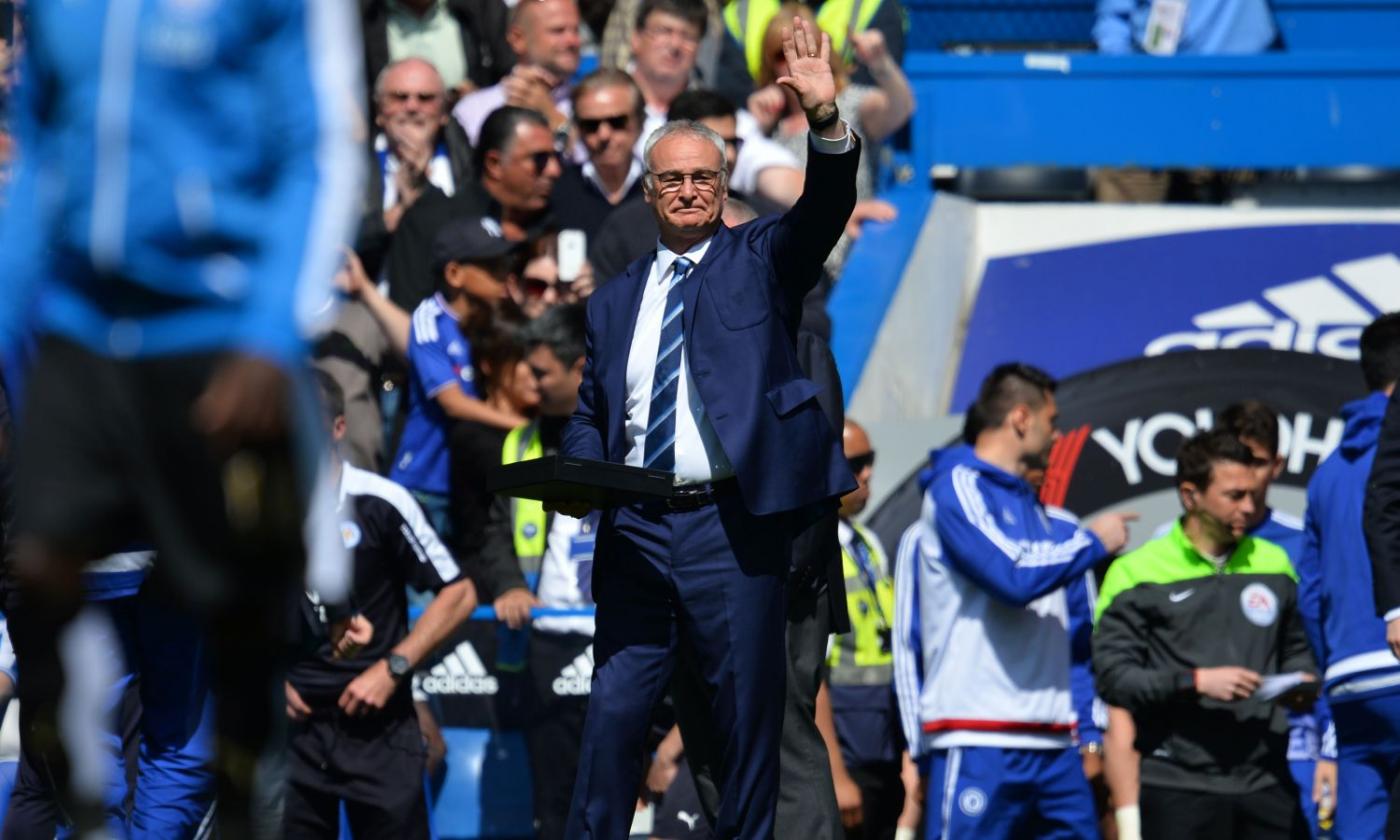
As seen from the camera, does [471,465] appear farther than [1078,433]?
No

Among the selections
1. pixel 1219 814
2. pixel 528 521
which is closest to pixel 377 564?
pixel 528 521

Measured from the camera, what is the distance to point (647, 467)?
5832 mm

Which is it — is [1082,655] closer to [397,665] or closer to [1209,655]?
[1209,655]

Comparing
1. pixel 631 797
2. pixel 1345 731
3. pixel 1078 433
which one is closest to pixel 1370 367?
pixel 1345 731

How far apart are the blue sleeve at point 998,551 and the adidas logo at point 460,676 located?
5.94 feet

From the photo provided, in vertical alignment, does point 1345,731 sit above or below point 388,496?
below

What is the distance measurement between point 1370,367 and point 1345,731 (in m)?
1.31

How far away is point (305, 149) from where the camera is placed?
424 cm

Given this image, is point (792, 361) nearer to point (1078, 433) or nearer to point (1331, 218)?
point (1078, 433)

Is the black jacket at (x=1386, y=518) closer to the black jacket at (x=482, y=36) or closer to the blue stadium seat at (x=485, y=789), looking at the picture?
the blue stadium seat at (x=485, y=789)

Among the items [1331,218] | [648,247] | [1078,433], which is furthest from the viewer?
[1331,218]

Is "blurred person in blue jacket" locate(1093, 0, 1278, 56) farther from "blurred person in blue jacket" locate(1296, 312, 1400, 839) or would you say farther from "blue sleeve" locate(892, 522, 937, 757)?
"blue sleeve" locate(892, 522, 937, 757)

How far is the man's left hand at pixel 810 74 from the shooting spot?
5586 mm

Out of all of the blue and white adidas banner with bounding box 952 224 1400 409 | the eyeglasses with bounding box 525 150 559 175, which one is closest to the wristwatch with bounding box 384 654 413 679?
the eyeglasses with bounding box 525 150 559 175
